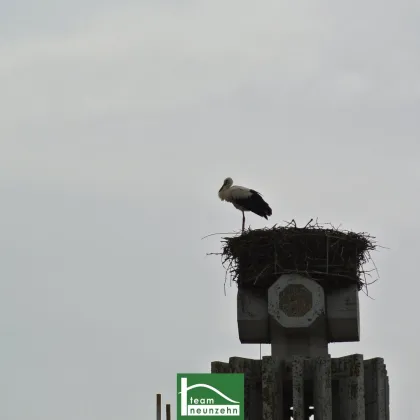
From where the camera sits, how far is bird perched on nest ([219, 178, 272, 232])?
140 feet

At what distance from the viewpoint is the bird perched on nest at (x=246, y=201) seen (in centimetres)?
4269

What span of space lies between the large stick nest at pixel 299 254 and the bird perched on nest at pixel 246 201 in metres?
1.60

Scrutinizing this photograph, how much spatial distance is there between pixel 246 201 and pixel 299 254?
272 centimetres

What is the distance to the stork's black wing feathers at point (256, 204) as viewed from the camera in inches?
1679

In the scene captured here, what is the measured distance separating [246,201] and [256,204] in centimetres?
28

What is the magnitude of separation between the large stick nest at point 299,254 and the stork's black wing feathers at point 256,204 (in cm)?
189

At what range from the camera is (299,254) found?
40.7m

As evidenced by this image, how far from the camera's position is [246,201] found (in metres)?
43.0

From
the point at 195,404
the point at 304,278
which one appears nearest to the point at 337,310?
the point at 304,278

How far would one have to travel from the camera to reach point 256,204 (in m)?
42.8

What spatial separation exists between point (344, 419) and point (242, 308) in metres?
3.13

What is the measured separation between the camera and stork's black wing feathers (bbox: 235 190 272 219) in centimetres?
4266

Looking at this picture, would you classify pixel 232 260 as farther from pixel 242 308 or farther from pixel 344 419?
pixel 344 419

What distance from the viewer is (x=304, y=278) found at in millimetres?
40875
